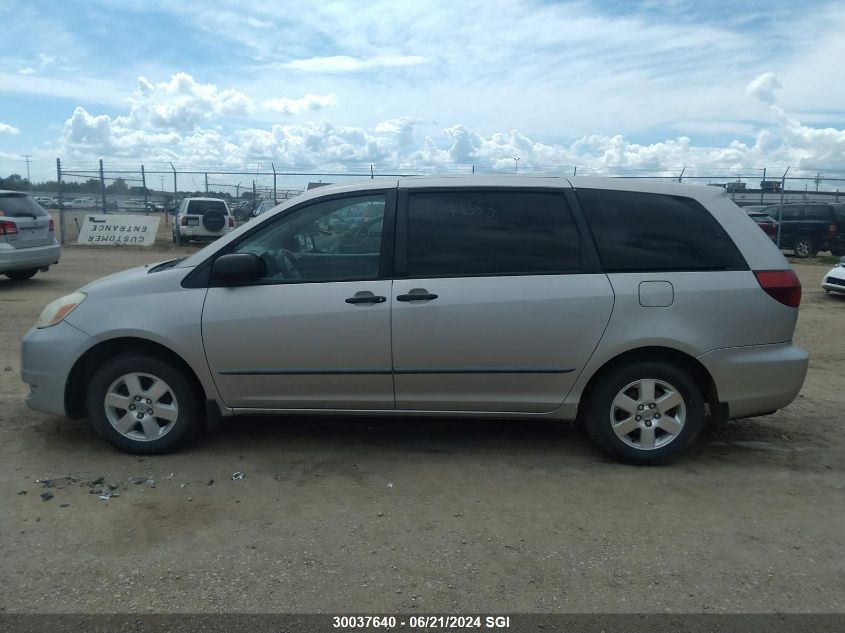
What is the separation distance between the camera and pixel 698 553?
3.46 m

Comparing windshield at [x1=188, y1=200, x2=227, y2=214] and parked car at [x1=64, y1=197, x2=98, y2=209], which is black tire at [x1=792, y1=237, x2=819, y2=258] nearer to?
windshield at [x1=188, y1=200, x2=227, y2=214]

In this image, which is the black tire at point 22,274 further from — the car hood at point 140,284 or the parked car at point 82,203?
the parked car at point 82,203

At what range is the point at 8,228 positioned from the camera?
36.6ft

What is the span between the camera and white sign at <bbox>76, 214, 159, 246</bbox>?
22719 mm

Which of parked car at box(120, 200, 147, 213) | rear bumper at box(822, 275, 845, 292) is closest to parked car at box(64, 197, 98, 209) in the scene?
parked car at box(120, 200, 147, 213)

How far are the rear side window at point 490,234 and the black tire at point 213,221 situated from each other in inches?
739

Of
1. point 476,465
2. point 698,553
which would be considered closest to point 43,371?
point 476,465

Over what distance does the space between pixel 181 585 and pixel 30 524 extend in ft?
3.58

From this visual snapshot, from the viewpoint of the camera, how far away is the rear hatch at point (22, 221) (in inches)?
438

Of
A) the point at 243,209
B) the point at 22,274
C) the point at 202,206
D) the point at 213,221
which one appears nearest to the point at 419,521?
the point at 22,274

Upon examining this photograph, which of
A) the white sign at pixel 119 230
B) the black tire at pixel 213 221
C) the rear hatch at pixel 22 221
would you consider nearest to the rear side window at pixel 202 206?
the black tire at pixel 213 221

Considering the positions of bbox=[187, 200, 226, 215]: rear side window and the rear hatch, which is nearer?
the rear hatch

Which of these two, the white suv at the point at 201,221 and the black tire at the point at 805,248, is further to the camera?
the white suv at the point at 201,221

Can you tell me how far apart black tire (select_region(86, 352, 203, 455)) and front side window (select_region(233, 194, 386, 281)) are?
2.79ft
